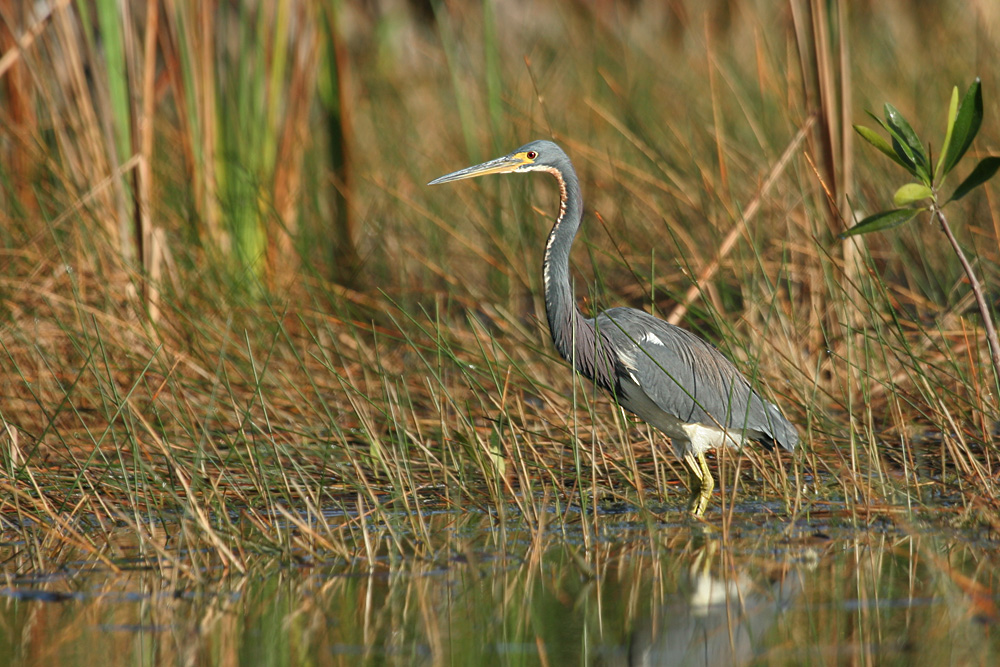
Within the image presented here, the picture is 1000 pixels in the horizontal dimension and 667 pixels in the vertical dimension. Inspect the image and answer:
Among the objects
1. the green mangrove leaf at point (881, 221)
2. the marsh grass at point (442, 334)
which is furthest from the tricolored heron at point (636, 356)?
the green mangrove leaf at point (881, 221)

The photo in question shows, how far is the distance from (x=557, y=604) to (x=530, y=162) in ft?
6.63

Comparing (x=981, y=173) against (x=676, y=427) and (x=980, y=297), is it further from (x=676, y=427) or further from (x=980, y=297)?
(x=676, y=427)

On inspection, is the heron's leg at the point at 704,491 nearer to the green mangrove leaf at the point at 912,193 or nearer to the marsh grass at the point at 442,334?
the marsh grass at the point at 442,334

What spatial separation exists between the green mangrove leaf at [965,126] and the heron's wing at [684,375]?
114cm

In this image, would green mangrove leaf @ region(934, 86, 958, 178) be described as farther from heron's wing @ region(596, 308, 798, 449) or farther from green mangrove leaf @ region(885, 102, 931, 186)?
heron's wing @ region(596, 308, 798, 449)

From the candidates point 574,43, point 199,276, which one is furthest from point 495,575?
point 574,43

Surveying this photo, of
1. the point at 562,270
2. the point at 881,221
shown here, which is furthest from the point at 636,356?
the point at 881,221

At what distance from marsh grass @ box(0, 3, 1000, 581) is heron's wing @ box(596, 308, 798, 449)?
13 cm

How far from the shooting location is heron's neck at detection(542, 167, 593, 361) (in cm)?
444

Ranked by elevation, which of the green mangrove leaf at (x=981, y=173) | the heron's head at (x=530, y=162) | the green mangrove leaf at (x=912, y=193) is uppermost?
the heron's head at (x=530, y=162)

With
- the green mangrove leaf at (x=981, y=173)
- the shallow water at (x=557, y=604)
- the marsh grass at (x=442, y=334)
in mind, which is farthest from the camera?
the marsh grass at (x=442, y=334)

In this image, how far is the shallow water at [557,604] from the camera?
2627 millimetres

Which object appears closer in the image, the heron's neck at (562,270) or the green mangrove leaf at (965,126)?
the green mangrove leaf at (965,126)

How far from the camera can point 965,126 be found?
11.2ft
